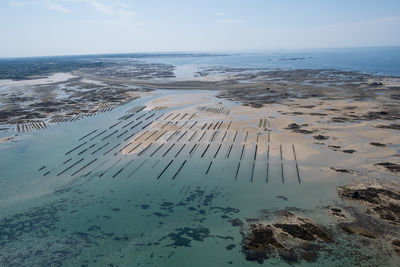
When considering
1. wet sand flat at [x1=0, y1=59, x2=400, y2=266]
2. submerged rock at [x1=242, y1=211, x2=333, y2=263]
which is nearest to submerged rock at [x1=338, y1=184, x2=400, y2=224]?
wet sand flat at [x1=0, y1=59, x2=400, y2=266]

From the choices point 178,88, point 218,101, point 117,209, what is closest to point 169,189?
point 117,209

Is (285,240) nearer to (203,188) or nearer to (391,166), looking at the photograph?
(203,188)

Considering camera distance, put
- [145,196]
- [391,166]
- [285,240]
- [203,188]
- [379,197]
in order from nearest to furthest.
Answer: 1. [285,240]
2. [379,197]
3. [145,196]
4. [203,188]
5. [391,166]

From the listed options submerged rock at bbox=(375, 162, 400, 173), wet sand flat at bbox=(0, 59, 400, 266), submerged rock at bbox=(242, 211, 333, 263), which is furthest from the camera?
submerged rock at bbox=(375, 162, 400, 173)

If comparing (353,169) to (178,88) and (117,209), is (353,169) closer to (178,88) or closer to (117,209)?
(117,209)

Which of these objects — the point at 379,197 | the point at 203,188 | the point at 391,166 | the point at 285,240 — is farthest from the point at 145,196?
the point at 391,166

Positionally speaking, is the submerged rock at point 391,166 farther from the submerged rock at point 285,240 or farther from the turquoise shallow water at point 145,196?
the submerged rock at point 285,240

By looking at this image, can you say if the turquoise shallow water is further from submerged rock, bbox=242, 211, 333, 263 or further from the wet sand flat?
submerged rock, bbox=242, 211, 333, 263

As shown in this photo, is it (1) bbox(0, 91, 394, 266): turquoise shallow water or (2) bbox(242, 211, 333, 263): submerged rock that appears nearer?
(2) bbox(242, 211, 333, 263): submerged rock
